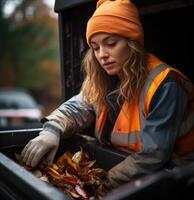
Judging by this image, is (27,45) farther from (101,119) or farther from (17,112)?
(101,119)

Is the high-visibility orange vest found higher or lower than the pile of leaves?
higher

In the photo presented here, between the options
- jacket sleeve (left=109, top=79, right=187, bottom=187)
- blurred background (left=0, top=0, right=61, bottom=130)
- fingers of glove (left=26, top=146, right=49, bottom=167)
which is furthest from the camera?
blurred background (left=0, top=0, right=61, bottom=130)

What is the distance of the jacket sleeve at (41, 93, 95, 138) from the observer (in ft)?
8.82

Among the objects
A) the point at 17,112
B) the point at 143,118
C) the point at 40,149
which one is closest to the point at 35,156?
the point at 40,149

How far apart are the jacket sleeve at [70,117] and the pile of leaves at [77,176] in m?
0.17

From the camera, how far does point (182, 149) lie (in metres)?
2.28

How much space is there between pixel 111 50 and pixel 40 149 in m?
0.78

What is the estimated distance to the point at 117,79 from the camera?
2742 mm

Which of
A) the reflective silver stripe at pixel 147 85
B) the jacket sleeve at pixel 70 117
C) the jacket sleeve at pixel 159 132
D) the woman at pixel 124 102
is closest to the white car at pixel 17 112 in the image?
the jacket sleeve at pixel 70 117

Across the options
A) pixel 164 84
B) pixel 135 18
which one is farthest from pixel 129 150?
pixel 135 18

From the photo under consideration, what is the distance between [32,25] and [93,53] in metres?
21.2

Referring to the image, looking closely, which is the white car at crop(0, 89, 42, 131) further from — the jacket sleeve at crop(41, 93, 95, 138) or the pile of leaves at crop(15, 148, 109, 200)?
the pile of leaves at crop(15, 148, 109, 200)

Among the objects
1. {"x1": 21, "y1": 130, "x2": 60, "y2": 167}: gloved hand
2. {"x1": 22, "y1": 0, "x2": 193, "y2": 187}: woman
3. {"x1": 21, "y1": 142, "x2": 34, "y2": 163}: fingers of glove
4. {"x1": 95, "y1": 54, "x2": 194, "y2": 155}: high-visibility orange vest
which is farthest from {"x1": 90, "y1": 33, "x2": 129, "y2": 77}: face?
{"x1": 21, "y1": 142, "x2": 34, "y2": 163}: fingers of glove

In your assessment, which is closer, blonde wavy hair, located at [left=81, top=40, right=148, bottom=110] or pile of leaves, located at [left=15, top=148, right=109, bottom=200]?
pile of leaves, located at [left=15, top=148, right=109, bottom=200]
